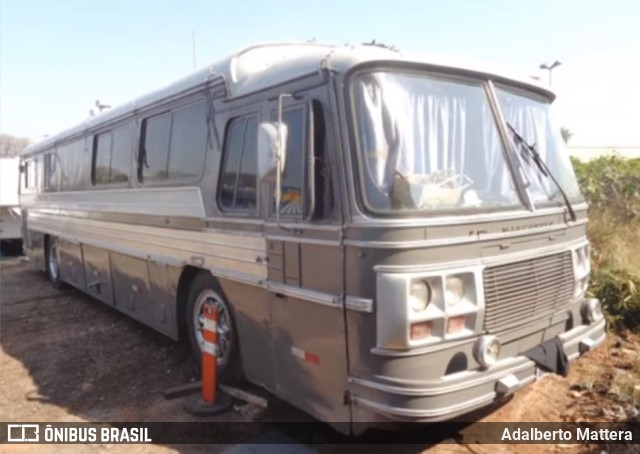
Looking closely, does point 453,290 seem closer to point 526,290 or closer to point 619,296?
point 526,290

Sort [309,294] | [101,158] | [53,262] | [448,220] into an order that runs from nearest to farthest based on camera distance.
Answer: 1. [448,220]
2. [309,294]
3. [101,158]
4. [53,262]

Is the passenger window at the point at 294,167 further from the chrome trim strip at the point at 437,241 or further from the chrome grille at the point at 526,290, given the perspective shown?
the chrome grille at the point at 526,290

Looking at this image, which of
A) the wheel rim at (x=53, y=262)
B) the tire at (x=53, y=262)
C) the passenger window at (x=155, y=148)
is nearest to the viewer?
the passenger window at (x=155, y=148)

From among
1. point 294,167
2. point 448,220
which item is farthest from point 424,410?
point 294,167

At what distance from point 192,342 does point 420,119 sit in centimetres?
345

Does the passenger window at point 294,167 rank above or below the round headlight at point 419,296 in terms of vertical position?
above

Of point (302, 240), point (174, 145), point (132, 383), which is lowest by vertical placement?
point (132, 383)

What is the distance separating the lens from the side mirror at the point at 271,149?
3613mm

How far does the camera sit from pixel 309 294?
373 centimetres

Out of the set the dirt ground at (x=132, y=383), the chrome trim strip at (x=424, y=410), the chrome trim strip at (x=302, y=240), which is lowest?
the dirt ground at (x=132, y=383)

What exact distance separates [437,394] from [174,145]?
3.84 m

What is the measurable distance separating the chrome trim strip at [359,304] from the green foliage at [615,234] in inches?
162

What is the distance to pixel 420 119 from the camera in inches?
141

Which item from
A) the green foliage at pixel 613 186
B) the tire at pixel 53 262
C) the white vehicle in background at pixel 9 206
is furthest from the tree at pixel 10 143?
the green foliage at pixel 613 186
